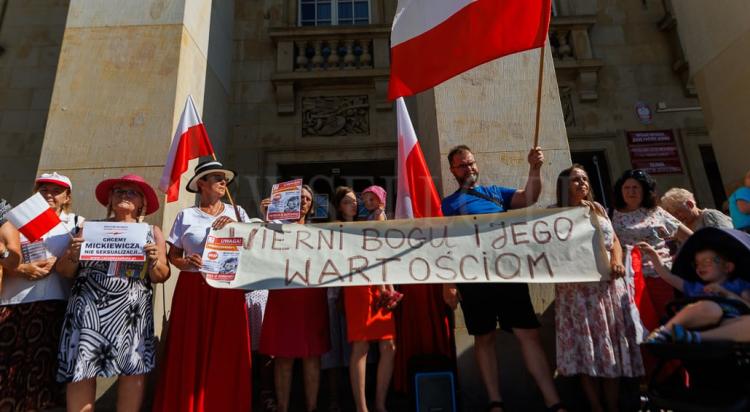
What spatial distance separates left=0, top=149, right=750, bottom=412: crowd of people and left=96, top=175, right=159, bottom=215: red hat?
2 centimetres

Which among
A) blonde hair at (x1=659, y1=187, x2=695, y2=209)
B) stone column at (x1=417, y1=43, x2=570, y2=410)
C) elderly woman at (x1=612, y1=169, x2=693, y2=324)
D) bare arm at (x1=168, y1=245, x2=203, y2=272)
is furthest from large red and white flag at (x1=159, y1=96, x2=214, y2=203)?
blonde hair at (x1=659, y1=187, x2=695, y2=209)

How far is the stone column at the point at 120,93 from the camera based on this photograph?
4785 mm

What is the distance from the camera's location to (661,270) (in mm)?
3197

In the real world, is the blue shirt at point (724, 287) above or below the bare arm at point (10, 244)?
below

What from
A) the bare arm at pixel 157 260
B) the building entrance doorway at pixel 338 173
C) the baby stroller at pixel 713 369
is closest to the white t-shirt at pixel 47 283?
the bare arm at pixel 157 260

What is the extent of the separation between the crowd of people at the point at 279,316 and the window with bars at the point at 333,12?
6068mm

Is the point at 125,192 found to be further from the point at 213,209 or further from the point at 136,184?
the point at 213,209

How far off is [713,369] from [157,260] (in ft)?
11.4

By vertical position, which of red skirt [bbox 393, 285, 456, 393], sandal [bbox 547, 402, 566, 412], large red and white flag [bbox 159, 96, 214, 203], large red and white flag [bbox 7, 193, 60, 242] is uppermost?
large red and white flag [bbox 159, 96, 214, 203]

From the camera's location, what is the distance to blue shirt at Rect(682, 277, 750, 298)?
266cm

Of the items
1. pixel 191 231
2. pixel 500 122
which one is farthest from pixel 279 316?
pixel 500 122

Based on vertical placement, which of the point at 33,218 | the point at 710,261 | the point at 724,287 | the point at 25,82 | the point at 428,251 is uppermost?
the point at 25,82

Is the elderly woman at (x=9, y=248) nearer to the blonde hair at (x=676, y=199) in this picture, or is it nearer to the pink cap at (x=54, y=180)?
the pink cap at (x=54, y=180)

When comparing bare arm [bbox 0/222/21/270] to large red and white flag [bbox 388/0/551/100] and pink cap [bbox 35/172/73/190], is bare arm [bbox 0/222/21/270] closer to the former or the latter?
pink cap [bbox 35/172/73/190]
